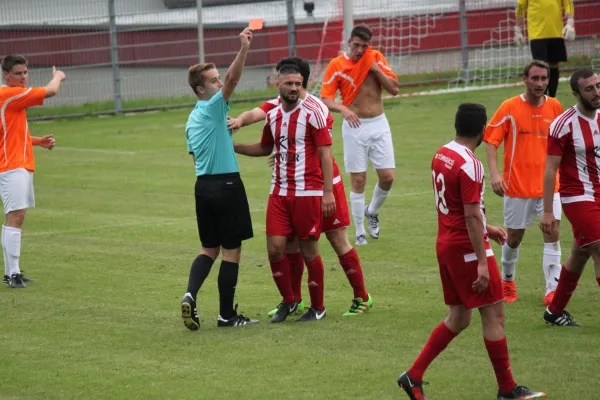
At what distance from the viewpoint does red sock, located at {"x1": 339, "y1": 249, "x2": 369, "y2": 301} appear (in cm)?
879

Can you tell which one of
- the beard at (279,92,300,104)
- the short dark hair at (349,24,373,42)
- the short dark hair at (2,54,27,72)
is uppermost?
the short dark hair at (349,24,373,42)

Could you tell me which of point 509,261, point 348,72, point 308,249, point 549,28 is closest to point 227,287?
point 308,249

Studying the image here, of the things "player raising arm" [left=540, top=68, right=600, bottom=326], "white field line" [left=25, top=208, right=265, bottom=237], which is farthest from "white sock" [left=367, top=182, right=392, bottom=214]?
"player raising arm" [left=540, top=68, right=600, bottom=326]

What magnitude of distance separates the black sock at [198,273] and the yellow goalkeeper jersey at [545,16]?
9.13 metres

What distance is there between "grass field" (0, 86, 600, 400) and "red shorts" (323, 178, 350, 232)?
74cm

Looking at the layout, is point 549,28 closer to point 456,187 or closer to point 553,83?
point 553,83

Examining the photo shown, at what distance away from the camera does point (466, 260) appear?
21.2ft

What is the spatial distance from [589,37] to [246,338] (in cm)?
2035

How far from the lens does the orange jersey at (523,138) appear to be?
8867mm

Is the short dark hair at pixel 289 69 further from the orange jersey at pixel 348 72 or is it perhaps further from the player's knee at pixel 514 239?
the orange jersey at pixel 348 72

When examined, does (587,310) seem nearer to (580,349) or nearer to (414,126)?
(580,349)

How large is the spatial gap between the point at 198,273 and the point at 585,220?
307cm

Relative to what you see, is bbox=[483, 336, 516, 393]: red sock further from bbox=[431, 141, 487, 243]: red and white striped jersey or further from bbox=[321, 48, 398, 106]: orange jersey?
bbox=[321, 48, 398, 106]: orange jersey

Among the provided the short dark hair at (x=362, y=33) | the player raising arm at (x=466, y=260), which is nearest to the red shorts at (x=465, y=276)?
the player raising arm at (x=466, y=260)
